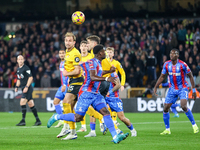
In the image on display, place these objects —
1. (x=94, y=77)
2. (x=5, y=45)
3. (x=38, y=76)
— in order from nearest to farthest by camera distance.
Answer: (x=94, y=77), (x=38, y=76), (x=5, y=45)

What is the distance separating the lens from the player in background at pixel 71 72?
28.2 feet

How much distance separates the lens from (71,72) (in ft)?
28.6

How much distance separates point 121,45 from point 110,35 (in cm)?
137

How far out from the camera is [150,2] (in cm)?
2647

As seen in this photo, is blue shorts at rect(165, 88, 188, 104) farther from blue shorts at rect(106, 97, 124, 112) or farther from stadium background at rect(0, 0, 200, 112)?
stadium background at rect(0, 0, 200, 112)

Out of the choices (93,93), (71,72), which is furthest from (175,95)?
(93,93)

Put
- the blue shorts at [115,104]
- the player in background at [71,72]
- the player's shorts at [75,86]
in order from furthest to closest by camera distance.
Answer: the blue shorts at [115,104]
the player's shorts at [75,86]
the player in background at [71,72]

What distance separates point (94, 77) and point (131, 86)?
13002mm

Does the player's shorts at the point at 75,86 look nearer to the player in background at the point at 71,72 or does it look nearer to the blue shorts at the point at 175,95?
the player in background at the point at 71,72

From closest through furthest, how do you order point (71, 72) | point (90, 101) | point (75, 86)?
point (90, 101) → point (71, 72) → point (75, 86)

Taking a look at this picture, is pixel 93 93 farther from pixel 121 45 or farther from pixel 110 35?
pixel 110 35

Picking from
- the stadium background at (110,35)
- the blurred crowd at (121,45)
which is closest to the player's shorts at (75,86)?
the stadium background at (110,35)

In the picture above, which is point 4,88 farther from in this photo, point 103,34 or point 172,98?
point 172,98

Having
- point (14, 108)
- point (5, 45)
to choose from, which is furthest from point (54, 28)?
point (14, 108)
